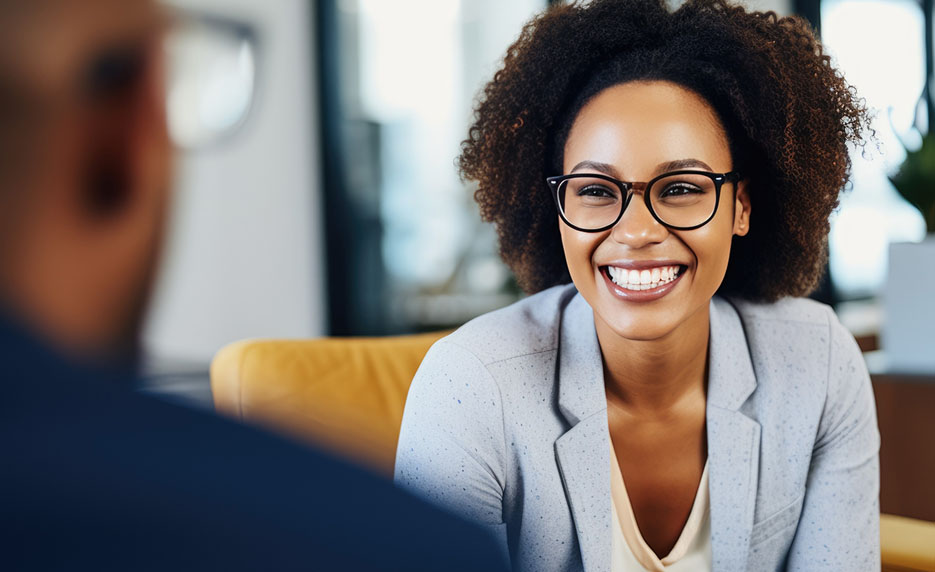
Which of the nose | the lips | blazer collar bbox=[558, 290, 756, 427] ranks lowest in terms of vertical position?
blazer collar bbox=[558, 290, 756, 427]

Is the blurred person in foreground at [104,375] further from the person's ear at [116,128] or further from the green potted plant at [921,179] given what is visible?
the green potted plant at [921,179]

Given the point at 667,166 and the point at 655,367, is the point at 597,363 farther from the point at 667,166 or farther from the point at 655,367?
the point at 667,166

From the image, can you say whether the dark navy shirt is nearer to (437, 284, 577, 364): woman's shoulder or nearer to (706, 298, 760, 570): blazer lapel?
(437, 284, 577, 364): woman's shoulder

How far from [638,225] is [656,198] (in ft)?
0.14

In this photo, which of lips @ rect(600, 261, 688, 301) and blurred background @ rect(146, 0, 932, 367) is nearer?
lips @ rect(600, 261, 688, 301)

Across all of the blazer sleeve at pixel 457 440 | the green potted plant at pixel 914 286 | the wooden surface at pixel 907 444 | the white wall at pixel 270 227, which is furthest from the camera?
the white wall at pixel 270 227

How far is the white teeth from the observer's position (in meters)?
1.15

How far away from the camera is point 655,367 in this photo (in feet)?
4.21

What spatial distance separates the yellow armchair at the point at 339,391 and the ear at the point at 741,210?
21.9 inches

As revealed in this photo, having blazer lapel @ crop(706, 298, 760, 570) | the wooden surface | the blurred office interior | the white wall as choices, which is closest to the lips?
blazer lapel @ crop(706, 298, 760, 570)

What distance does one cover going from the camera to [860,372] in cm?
136

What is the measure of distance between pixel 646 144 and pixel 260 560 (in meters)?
0.98

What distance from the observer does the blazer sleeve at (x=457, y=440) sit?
1107 mm

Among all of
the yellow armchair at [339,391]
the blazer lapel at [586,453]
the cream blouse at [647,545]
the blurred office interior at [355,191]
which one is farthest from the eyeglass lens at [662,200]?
the blurred office interior at [355,191]
